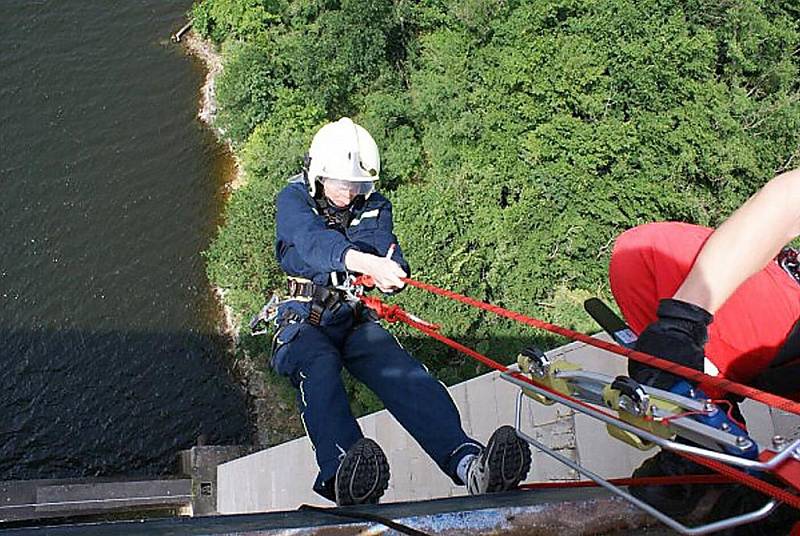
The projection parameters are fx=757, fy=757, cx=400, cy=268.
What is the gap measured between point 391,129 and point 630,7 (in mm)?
3231

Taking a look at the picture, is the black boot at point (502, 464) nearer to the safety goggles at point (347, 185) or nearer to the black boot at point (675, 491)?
the black boot at point (675, 491)

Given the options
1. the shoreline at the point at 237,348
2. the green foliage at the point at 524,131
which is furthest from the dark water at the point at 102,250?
the green foliage at the point at 524,131

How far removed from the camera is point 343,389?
116 inches

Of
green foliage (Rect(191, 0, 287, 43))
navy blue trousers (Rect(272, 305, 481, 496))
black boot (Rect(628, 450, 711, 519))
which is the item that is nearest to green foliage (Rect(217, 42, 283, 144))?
green foliage (Rect(191, 0, 287, 43))

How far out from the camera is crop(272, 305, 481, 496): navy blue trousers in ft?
9.04

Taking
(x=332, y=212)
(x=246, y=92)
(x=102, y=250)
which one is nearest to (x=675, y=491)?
(x=332, y=212)

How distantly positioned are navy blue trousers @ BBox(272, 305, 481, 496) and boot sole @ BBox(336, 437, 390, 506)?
20cm

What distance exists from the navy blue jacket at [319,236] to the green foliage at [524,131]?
4.34 meters

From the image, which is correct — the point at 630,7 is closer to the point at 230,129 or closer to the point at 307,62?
the point at 307,62

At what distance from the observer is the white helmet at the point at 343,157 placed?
3271mm

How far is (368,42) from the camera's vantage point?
9.91 meters

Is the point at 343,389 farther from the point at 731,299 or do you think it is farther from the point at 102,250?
the point at 102,250

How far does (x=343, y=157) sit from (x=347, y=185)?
13 cm

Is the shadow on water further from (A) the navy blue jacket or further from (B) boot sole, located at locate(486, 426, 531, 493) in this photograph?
(B) boot sole, located at locate(486, 426, 531, 493)
